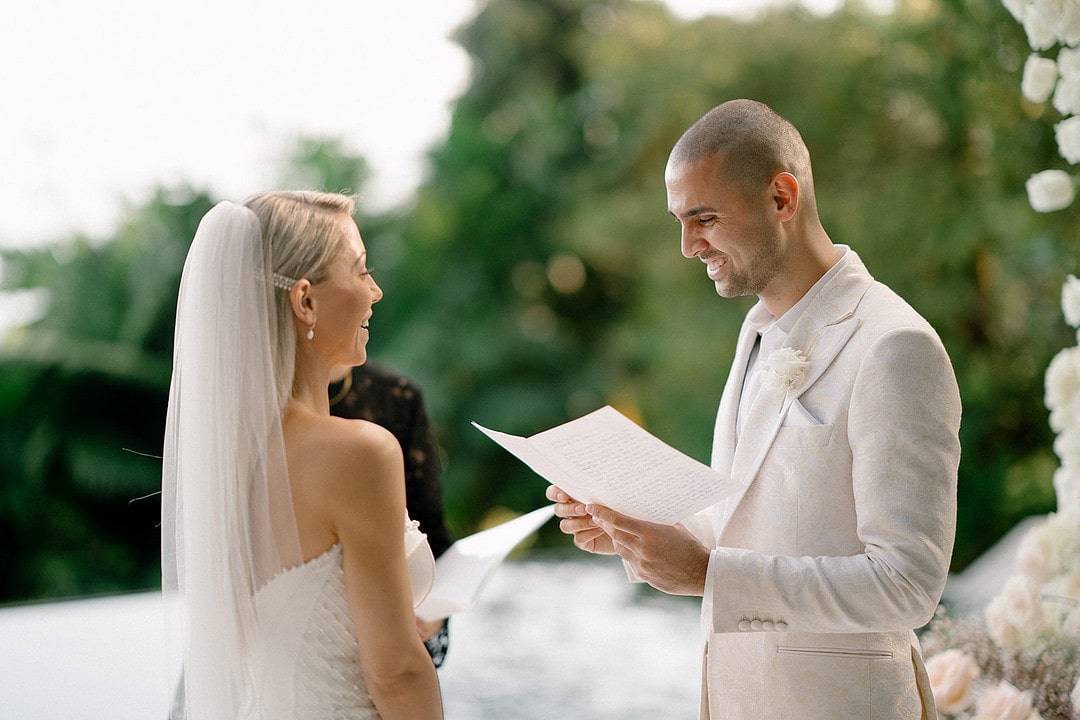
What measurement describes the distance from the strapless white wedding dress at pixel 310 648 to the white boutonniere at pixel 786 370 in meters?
0.86

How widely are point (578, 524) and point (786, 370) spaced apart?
20.5 inches

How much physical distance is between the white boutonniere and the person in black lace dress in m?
1.03

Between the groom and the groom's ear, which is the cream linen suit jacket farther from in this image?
the groom's ear

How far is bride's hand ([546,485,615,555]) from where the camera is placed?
6.26 ft

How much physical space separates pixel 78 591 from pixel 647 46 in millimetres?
6526

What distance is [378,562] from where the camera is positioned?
1612 millimetres

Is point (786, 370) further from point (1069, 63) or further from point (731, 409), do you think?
point (1069, 63)

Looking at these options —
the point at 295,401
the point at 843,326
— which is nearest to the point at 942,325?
the point at 843,326

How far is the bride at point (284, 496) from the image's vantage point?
5.31 ft

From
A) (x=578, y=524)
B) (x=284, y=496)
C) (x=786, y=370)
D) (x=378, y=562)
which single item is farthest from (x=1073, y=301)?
(x=284, y=496)

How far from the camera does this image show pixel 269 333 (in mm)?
1697

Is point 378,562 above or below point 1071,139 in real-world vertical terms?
below

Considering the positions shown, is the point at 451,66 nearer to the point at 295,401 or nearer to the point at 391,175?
the point at 391,175

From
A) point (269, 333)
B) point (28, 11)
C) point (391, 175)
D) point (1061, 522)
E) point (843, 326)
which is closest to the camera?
point (269, 333)
